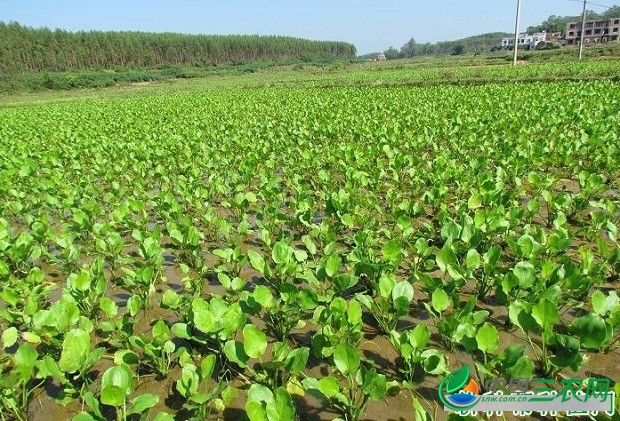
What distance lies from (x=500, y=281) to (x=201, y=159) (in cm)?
626

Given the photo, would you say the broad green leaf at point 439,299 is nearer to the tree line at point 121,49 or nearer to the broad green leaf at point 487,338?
the broad green leaf at point 487,338

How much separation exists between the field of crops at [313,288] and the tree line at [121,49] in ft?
256

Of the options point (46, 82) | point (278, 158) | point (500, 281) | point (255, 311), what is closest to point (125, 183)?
point (278, 158)

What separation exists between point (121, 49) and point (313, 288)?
91.4 meters

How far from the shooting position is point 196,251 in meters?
3.64

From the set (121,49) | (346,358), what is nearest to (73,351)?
(346,358)

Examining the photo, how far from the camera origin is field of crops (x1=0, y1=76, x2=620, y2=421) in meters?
2.07

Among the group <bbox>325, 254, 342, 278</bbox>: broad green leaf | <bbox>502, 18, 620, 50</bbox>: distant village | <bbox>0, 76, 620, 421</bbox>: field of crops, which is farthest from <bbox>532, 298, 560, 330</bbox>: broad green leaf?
<bbox>502, 18, 620, 50</bbox>: distant village

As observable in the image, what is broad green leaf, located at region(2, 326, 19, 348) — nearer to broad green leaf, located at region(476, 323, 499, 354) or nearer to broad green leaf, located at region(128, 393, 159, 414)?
broad green leaf, located at region(128, 393, 159, 414)

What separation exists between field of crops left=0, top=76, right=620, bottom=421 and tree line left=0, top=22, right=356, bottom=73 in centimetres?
7793

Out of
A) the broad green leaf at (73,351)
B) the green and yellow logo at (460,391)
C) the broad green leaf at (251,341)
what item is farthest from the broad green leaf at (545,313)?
the broad green leaf at (73,351)

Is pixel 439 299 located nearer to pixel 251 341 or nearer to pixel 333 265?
pixel 333 265

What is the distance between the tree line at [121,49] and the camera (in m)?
67.2

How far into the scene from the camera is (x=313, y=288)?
313 centimetres
